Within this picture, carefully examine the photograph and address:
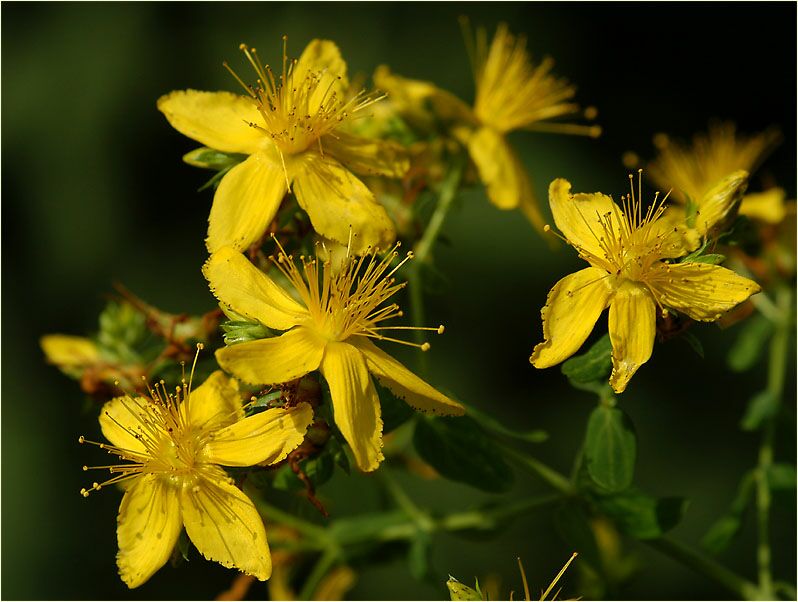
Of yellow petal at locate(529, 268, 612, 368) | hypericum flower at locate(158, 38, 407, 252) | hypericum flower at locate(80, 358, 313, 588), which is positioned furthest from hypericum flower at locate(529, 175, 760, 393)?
Result: hypericum flower at locate(80, 358, 313, 588)

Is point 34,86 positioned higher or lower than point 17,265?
higher

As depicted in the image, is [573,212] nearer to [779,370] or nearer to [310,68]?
[310,68]

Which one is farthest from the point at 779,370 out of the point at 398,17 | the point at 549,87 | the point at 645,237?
the point at 398,17

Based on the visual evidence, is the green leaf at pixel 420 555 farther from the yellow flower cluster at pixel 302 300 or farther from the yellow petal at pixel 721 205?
the yellow petal at pixel 721 205

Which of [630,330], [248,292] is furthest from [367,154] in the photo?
[630,330]

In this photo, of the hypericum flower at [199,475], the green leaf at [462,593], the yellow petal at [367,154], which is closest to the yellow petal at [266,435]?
the hypericum flower at [199,475]

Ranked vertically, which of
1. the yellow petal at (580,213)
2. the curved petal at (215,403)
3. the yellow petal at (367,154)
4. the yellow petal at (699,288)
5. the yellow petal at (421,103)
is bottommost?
the curved petal at (215,403)

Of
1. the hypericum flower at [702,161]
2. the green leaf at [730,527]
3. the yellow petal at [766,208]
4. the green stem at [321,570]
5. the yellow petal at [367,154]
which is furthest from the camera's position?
the hypericum flower at [702,161]
